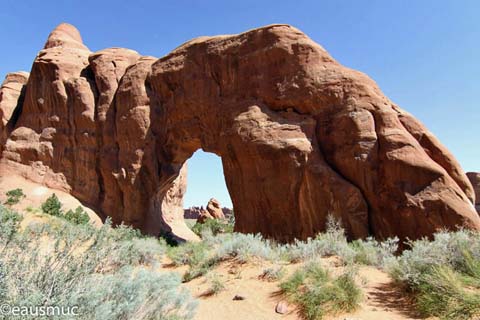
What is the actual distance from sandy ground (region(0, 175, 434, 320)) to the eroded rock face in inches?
203

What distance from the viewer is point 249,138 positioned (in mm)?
13844

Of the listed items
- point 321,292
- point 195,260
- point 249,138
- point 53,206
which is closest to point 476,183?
point 249,138

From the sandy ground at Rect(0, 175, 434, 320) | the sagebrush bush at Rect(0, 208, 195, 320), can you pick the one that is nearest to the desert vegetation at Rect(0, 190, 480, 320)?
the sagebrush bush at Rect(0, 208, 195, 320)

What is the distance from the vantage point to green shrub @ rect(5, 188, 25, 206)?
17.0 metres

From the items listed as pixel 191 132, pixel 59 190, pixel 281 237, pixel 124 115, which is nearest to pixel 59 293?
pixel 281 237

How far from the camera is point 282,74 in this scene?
47.8ft

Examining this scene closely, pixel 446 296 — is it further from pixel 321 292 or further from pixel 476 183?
pixel 476 183

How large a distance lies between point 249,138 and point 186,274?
7.53 metres

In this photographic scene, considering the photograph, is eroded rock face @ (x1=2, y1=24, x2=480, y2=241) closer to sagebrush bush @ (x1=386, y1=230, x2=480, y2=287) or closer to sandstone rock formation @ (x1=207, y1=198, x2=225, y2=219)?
sagebrush bush @ (x1=386, y1=230, x2=480, y2=287)

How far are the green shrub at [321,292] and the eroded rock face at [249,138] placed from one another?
20.6 ft

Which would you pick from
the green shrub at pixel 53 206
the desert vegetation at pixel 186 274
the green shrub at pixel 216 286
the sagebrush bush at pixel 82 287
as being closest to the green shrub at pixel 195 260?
the desert vegetation at pixel 186 274

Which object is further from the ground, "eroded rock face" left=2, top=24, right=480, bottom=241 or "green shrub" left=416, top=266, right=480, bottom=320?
"eroded rock face" left=2, top=24, right=480, bottom=241

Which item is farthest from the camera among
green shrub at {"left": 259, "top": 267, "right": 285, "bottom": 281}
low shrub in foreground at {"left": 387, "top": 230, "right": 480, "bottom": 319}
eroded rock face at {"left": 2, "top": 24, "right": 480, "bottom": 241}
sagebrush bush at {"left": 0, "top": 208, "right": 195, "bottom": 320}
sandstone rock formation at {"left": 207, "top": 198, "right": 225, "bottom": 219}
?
sandstone rock formation at {"left": 207, "top": 198, "right": 225, "bottom": 219}

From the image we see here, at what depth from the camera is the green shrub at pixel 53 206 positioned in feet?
53.4
